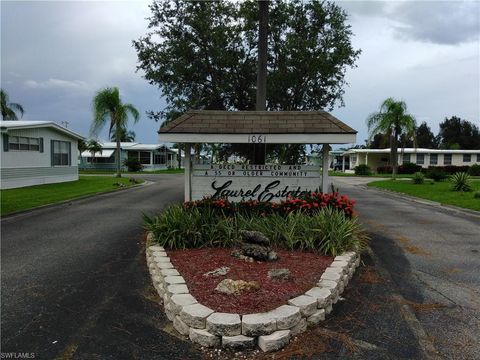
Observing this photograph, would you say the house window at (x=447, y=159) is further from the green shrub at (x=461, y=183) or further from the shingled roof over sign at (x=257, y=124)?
the shingled roof over sign at (x=257, y=124)

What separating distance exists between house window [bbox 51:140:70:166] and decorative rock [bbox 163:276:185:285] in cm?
2157

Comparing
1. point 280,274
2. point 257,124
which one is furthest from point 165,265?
point 257,124

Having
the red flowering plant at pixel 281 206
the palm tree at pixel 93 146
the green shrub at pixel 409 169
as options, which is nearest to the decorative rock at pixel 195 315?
the red flowering plant at pixel 281 206

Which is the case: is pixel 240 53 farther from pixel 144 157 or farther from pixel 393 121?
pixel 144 157

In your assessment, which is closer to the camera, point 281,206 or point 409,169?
point 281,206

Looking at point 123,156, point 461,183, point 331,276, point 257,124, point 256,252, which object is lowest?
point 331,276

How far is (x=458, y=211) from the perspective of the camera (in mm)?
13469

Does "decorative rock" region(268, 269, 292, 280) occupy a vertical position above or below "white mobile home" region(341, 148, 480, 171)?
below

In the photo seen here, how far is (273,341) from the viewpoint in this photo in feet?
12.0

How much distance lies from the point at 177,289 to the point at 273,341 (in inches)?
57.3

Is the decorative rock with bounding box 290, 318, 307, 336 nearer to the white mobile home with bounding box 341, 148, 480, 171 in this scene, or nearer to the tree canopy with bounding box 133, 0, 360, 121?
the tree canopy with bounding box 133, 0, 360, 121

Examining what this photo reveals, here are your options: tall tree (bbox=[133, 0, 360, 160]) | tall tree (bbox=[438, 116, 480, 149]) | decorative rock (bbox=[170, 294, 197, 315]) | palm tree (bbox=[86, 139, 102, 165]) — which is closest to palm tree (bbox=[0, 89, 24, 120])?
palm tree (bbox=[86, 139, 102, 165])

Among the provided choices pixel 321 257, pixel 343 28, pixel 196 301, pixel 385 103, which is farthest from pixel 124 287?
pixel 385 103

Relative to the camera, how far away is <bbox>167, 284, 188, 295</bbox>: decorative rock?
4.50 meters
